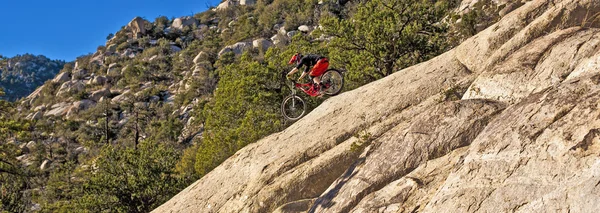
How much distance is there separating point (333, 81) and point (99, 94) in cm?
8692

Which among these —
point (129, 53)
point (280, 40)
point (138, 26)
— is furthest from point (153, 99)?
point (138, 26)

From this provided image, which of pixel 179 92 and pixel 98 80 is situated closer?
pixel 179 92

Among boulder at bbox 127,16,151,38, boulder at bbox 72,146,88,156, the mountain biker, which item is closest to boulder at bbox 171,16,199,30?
boulder at bbox 127,16,151,38

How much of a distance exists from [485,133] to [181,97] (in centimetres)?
7089

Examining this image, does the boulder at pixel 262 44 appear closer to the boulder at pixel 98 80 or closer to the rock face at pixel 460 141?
the boulder at pixel 98 80

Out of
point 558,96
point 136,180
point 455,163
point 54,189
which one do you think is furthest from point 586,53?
point 54,189

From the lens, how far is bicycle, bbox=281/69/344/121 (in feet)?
54.6

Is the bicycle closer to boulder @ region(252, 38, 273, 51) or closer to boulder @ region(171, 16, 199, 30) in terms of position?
boulder @ region(252, 38, 273, 51)

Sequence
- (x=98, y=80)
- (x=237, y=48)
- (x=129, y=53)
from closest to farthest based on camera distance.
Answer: (x=237, y=48) → (x=98, y=80) → (x=129, y=53)

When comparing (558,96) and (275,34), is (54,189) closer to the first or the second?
(558,96)

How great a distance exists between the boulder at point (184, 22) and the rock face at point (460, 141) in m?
115

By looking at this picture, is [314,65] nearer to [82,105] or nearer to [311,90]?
[311,90]

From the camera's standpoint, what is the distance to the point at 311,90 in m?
16.6

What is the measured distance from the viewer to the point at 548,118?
7840 millimetres
